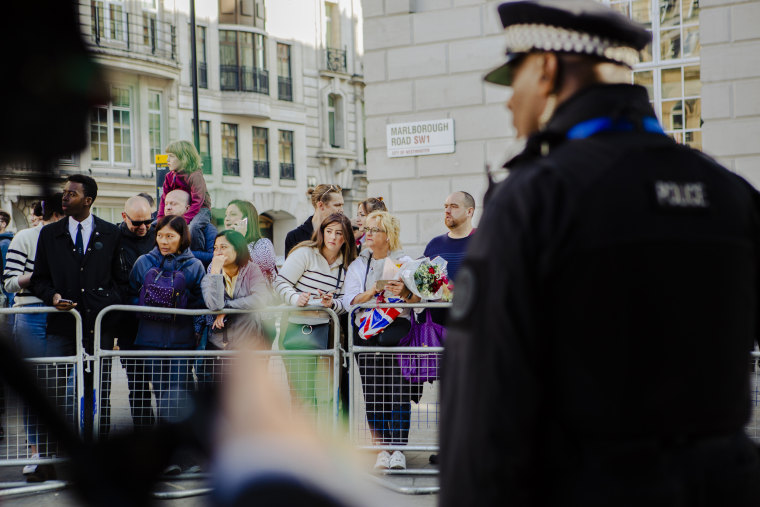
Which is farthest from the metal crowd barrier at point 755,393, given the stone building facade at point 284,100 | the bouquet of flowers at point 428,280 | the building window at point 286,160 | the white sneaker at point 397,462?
the building window at point 286,160

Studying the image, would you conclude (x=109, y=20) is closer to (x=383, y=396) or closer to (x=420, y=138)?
(x=383, y=396)

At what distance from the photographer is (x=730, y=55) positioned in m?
9.41

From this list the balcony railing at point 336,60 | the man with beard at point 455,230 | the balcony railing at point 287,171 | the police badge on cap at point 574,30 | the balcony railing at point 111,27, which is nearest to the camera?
the balcony railing at point 111,27

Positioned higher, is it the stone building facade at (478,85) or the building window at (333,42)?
the building window at (333,42)

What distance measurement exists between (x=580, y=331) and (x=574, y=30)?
0.68m

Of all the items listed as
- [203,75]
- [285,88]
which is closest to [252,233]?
[203,75]

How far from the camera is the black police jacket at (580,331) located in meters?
1.63

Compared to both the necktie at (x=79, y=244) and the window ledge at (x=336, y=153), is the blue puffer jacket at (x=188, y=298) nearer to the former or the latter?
the necktie at (x=79, y=244)

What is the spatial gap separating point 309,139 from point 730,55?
33135mm

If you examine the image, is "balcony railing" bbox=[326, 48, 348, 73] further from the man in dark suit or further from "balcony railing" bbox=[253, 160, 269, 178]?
the man in dark suit

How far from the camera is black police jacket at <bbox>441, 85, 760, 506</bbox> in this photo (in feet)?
5.34

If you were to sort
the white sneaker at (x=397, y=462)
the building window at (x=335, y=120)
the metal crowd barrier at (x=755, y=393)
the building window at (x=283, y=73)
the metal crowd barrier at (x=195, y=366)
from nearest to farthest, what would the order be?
the metal crowd barrier at (x=755, y=393)
the metal crowd barrier at (x=195, y=366)
the white sneaker at (x=397, y=462)
the building window at (x=283, y=73)
the building window at (x=335, y=120)

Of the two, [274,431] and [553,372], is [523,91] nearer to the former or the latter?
[553,372]

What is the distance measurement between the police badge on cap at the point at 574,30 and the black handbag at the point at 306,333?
15.1ft
